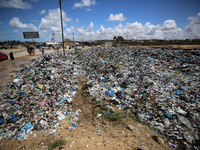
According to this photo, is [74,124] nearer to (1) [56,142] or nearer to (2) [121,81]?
(1) [56,142]

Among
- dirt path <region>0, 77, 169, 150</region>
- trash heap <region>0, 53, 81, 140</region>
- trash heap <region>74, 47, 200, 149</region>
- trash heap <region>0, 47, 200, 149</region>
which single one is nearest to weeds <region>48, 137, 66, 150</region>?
dirt path <region>0, 77, 169, 150</region>

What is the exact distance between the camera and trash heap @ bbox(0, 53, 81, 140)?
13.3ft

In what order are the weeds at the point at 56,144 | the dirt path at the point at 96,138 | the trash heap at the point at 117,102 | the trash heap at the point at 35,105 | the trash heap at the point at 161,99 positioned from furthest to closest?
the trash heap at the point at 35,105
the trash heap at the point at 117,102
the trash heap at the point at 161,99
the weeds at the point at 56,144
the dirt path at the point at 96,138

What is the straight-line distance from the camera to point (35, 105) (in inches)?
191

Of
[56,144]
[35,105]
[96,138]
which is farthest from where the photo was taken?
[35,105]

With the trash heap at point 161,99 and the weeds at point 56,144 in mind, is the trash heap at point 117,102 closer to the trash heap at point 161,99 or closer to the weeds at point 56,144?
the trash heap at point 161,99

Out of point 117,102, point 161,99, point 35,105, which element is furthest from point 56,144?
point 161,99

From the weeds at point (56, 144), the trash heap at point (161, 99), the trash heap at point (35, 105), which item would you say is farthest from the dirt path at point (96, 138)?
the trash heap at point (161, 99)

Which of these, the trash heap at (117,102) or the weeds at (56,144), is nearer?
the weeds at (56,144)

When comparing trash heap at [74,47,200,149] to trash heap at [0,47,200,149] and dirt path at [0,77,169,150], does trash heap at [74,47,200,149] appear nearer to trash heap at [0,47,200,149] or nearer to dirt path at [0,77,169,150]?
trash heap at [0,47,200,149]

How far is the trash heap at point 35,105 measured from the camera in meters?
4.04

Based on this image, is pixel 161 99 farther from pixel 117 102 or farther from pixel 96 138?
pixel 96 138

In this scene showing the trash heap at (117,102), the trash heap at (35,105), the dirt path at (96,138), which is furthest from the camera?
the trash heap at (35,105)

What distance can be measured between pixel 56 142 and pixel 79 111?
69.5 inches
